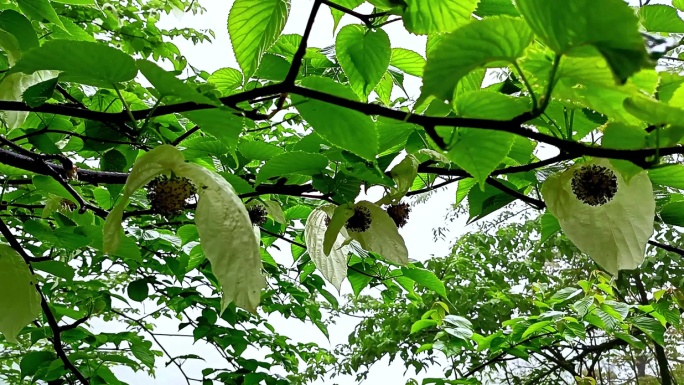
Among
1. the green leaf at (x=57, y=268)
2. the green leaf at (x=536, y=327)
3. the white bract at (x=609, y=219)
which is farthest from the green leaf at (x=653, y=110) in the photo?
the green leaf at (x=536, y=327)

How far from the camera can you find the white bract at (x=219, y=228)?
0.99ft

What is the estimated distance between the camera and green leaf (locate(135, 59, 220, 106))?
0.27 metres

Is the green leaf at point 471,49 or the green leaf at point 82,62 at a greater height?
the green leaf at point 82,62

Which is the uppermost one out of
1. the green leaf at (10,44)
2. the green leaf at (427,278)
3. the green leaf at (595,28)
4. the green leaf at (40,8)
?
the green leaf at (40,8)

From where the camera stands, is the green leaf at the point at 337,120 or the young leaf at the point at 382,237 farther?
the young leaf at the point at 382,237

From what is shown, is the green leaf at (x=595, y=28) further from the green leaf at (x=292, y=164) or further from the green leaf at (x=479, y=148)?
the green leaf at (x=292, y=164)

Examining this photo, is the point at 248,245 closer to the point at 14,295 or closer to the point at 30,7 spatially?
the point at 14,295

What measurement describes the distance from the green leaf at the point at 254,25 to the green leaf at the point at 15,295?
10.6 inches

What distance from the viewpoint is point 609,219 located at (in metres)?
0.38

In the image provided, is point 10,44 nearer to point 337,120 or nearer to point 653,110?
point 337,120

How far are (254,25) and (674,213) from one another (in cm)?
37

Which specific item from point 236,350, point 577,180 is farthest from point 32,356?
point 577,180

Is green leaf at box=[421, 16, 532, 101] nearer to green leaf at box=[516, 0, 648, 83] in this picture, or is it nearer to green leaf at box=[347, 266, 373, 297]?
green leaf at box=[516, 0, 648, 83]


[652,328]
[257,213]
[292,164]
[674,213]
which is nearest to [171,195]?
[292,164]
